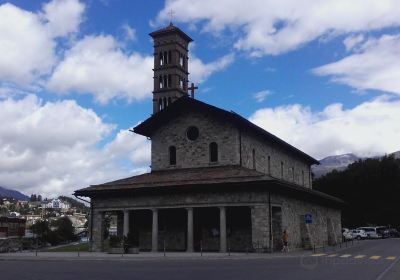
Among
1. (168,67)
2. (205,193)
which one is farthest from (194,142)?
(168,67)

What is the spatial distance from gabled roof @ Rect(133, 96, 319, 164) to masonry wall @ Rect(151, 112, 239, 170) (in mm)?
418

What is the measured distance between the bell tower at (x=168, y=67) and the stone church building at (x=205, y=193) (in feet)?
117

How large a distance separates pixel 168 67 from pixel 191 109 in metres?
40.0

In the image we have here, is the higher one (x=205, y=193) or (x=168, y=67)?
(x=168, y=67)

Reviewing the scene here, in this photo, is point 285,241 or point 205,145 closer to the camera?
point 285,241

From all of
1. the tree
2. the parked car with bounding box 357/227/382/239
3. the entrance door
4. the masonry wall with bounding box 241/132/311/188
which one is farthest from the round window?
the tree

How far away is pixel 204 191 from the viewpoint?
3347 cm

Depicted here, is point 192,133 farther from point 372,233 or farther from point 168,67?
point 168,67

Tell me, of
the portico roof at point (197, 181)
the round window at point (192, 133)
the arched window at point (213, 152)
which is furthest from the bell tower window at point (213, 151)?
the round window at point (192, 133)

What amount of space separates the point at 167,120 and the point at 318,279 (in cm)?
2626

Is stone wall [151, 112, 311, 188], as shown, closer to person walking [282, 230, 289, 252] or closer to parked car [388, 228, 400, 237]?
person walking [282, 230, 289, 252]

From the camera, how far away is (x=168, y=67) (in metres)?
77.9

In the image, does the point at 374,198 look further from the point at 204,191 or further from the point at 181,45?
the point at 204,191

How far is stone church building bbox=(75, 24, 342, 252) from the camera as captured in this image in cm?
3244
